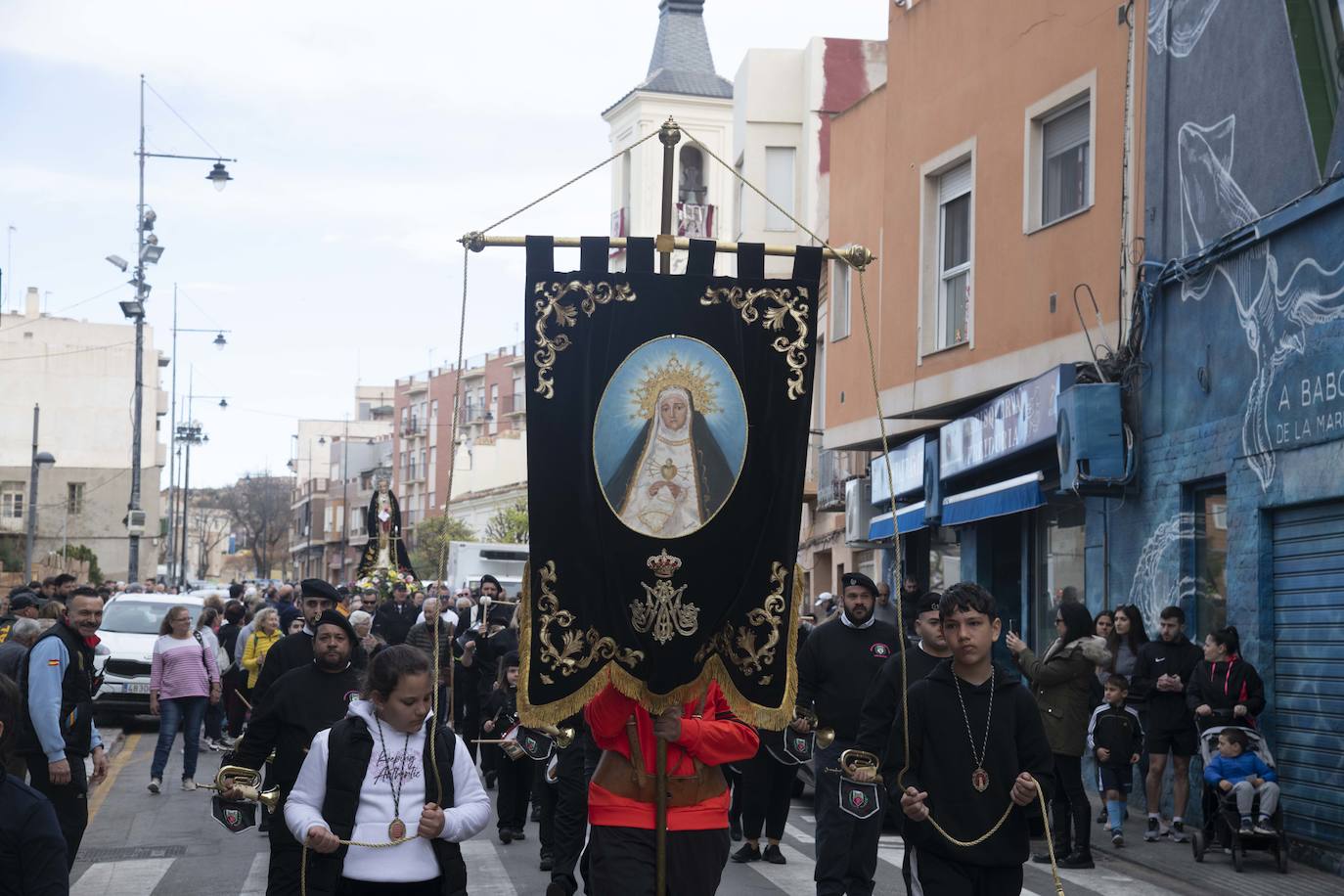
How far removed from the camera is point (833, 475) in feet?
111

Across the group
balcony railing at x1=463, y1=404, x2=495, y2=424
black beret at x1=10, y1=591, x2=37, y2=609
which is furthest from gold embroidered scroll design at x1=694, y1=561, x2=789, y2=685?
balcony railing at x1=463, y1=404, x2=495, y2=424

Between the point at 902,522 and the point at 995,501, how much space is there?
4988 millimetres

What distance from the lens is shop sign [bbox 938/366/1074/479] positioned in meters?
17.0

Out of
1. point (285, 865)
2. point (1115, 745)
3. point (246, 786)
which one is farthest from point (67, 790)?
point (1115, 745)

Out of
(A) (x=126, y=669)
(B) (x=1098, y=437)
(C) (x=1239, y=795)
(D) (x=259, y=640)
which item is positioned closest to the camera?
(C) (x=1239, y=795)

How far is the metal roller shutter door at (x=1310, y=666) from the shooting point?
12344 millimetres

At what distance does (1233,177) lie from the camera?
563 inches

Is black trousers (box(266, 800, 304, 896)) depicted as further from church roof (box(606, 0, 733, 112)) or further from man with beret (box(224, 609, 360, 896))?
church roof (box(606, 0, 733, 112))

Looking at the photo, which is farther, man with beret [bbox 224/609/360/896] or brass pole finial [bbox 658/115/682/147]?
man with beret [bbox 224/609/360/896]

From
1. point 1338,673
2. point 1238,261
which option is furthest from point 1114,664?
point 1238,261

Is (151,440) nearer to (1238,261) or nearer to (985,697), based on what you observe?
(1238,261)

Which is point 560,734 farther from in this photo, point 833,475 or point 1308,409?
point 833,475

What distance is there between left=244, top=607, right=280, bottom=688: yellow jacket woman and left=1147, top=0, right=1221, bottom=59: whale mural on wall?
10.4 metres

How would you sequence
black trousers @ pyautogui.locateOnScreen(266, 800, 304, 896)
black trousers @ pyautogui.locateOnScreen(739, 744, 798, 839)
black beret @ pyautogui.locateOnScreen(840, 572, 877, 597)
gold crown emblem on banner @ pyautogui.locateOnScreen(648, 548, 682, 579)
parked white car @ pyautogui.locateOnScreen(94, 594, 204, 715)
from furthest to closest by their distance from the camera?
parked white car @ pyautogui.locateOnScreen(94, 594, 204, 715) < black trousers @ pyautogui.locateOnScreen(739, 744, 798, 839) < black beret @ pyautogui.locateOnScreen(840, 572, 877, 597) < black trousers @ pyautogui.locateOnScreen(266, 800, 304, 896) < gold crown emblem on banner @ pyautogui.locateOnScreen(648, 548, 682, 579)
